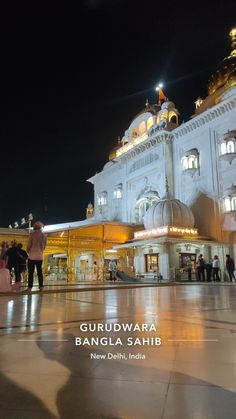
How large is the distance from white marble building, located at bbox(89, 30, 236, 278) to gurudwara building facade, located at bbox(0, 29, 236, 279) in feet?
0.20

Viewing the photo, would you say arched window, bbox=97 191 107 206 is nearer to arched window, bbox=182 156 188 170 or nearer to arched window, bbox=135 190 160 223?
arched window, bbox=135 190 160 223

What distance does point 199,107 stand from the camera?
29438mm

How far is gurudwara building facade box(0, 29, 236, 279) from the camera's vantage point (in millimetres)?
20781

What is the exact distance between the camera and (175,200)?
2245cm

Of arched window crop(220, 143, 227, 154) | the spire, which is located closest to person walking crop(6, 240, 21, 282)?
arched window crop(220, 143, 227, 154)

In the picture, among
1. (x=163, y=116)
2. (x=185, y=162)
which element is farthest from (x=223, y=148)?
(x=163, y=116)

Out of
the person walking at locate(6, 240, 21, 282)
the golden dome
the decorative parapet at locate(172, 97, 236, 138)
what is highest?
the golden dome

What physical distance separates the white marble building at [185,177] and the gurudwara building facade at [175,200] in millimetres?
62

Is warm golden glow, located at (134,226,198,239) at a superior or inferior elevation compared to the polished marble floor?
superior

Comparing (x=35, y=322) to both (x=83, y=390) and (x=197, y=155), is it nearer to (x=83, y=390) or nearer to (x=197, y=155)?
(x=83, y=390)

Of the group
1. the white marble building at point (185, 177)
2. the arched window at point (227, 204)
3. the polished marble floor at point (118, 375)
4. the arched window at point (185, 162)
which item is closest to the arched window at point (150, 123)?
the white marble building at point (185, 177)

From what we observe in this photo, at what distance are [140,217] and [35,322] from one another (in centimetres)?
2590

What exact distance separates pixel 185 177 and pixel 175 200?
10.7 feet

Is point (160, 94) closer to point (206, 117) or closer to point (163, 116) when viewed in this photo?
point (163, 116)
